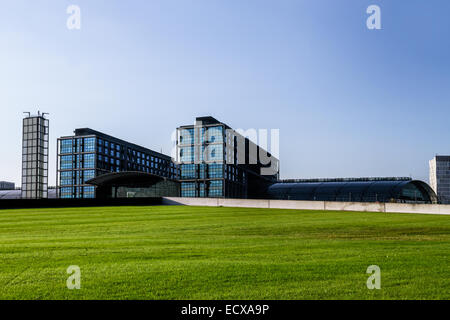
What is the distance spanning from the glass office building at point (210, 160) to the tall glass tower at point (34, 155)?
45.6 m

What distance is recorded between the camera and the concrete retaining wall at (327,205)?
34125 mm

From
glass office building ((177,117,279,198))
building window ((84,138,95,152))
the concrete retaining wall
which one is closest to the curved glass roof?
glass office building ((177,117,279,198))

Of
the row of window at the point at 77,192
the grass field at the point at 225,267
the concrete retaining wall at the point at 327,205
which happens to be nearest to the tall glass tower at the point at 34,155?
the concrete retaining wall at the point at 327,205

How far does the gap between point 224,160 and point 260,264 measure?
9402cm

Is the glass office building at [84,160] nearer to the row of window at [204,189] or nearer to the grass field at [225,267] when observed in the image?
the row of window at [204,189]

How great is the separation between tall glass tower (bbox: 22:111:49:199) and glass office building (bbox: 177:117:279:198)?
45.6 meters

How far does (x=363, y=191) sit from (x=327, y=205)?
182 ft

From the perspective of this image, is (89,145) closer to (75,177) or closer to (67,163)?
(67,163)

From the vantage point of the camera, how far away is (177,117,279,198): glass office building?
10312 cm

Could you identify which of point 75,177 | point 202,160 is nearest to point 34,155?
point 202,160

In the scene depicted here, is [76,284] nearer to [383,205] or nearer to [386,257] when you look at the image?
[386,257]

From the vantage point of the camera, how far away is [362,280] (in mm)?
7402
